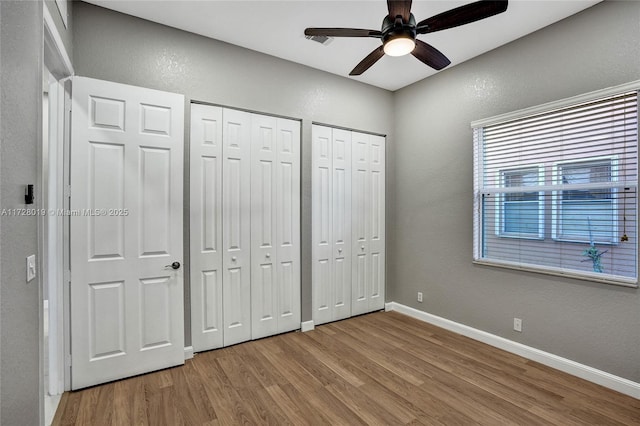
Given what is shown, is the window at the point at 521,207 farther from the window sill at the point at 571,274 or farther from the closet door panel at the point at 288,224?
the closet door panel at the point at 288,224

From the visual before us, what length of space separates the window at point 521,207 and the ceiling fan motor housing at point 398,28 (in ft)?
6.13

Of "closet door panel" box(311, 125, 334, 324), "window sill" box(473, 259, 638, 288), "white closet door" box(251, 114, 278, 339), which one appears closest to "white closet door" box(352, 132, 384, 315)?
"closet door panel" box(311, 125, 334, 324)

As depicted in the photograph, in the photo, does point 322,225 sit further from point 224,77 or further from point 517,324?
point 517,324

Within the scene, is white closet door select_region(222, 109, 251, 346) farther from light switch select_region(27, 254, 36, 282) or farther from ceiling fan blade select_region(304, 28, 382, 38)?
light switch select_region(27, 254, 36, 282)

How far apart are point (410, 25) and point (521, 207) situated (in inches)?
83.3

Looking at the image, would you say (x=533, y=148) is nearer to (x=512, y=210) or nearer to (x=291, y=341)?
(x=512, y=210)

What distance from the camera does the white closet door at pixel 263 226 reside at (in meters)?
3.26

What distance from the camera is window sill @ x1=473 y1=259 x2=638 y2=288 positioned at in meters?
2.37

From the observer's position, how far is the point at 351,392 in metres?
2.37

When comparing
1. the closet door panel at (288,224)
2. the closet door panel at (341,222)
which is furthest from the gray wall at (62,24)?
the closet door panel at (341,222)

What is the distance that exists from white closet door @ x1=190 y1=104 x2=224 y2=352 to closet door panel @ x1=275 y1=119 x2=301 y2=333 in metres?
0.65

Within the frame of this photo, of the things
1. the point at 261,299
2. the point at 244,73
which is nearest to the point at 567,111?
the point at 244,73

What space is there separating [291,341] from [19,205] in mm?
2607

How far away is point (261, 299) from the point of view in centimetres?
331
